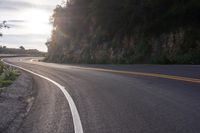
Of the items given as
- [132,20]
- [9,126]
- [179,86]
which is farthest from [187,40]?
[9,126]

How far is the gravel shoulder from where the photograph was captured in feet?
32.9

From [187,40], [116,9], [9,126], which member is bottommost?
[9,126]

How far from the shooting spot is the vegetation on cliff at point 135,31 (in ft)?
107

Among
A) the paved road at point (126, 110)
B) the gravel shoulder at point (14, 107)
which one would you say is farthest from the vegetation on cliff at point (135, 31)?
the paved road at point (126, 110)

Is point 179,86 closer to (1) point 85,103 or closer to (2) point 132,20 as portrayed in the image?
(1) point 85,103

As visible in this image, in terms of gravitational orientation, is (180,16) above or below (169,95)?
above

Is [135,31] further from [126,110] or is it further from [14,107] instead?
[126,110]

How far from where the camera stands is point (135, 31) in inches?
1556

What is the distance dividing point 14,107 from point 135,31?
2760 cm

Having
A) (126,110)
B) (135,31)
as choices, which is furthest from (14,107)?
(135,31)

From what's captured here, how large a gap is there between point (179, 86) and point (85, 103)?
11.7 ft

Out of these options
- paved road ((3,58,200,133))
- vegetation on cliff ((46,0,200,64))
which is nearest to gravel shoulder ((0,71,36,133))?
paved road ((3,58,200,133))

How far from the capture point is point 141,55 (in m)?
36.7

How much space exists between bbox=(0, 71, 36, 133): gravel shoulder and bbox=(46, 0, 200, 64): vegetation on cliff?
1485 cm
